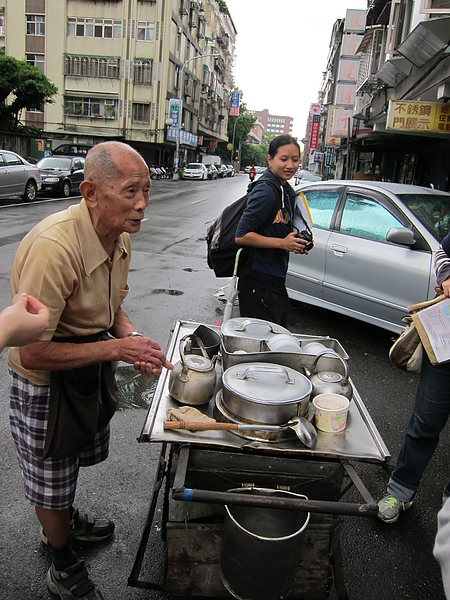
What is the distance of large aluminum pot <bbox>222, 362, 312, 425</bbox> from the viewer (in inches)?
71.6

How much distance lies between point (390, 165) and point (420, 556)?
22559 mm

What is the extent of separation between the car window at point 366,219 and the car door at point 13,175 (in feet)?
39.7

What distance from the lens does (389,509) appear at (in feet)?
Result: 8.93

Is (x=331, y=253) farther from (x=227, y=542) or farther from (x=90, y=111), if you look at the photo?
(x=90, y=111)

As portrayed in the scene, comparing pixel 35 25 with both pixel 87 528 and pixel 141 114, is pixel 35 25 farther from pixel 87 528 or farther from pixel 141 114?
pixel 87 528

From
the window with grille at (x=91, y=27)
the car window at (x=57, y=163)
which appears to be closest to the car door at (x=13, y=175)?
the car window at (x=57, y=163)

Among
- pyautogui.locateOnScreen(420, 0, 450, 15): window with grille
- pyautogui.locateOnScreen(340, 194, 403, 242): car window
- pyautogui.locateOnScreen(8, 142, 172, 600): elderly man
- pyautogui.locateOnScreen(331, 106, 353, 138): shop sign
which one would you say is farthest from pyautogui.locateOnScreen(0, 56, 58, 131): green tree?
pyautogui.locateOnScreen(8, 142, 172, 600): elderly man

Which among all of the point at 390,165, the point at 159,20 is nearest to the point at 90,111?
the point at 159,20

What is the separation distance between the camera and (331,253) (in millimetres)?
5727

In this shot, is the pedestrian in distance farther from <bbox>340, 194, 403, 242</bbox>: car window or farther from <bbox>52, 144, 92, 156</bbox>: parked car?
A: <bbox>52, 144, 92, 156</bbox>: parked car

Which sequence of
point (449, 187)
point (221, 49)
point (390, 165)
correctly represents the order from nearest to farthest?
point (449, 187) < point (390, 165) < point (221, 49)

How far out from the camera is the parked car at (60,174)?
59.1 ft

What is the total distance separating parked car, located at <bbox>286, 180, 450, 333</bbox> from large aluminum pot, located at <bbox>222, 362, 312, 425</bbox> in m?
3.25

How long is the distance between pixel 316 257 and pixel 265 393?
168 inches
